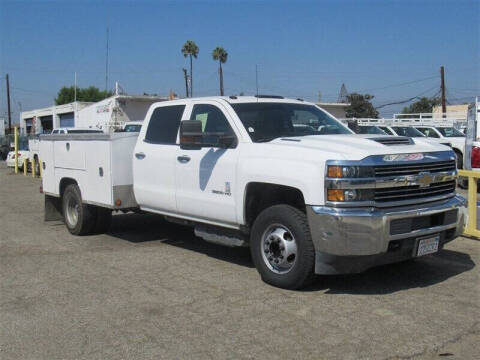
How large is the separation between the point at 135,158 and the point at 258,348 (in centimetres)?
405

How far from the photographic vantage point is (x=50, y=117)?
157ft

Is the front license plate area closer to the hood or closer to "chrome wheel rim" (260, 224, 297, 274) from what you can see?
the hood

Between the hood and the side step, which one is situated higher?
the hood

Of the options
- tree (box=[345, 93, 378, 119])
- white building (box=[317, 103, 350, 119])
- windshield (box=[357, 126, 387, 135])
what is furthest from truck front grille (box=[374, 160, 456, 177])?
tree (box=[345, 93, 378, 119])

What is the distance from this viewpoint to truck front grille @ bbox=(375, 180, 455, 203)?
5203 millimetres

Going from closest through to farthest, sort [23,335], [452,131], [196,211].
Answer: [23,335], [196,211], [452,131]

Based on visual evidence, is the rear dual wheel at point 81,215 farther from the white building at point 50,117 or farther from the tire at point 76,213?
the white building at point 50,117

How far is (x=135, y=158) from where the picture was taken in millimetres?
7633

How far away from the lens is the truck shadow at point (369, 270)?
5.72 m

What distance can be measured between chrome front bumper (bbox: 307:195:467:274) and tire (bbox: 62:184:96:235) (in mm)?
4520

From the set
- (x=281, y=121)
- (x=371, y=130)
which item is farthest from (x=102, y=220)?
(x=371, y=130)

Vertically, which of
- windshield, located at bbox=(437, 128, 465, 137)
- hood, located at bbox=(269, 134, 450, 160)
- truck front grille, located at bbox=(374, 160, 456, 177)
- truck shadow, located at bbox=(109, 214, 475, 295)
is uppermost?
windshield, located at bbox=(437, 128, 465, 137)

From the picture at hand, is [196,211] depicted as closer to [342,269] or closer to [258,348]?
[342,269]

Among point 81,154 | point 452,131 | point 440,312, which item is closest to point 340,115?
point 452,131
